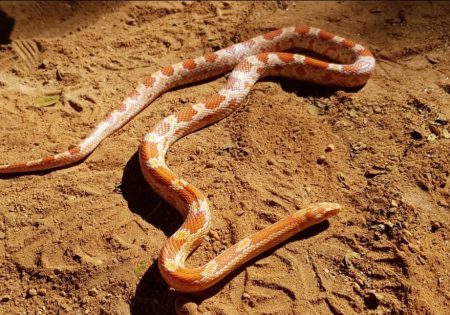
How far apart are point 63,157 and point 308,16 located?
4.89 metres

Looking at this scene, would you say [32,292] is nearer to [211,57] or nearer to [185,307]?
[185,307]

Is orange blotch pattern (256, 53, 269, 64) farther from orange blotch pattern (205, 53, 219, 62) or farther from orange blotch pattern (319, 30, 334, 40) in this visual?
orange blotch pattern (319, 30, 334, 40)

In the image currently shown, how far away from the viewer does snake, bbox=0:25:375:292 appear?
4629 mm

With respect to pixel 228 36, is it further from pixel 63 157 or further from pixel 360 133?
pixel 63 157

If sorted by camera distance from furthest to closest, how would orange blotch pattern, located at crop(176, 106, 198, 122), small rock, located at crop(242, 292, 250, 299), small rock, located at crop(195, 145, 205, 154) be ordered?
1. orange blotch pattern, located at crop(176, 106, 198, 122)
2. small rock, located at crop(195, 145, 205, 154)
3. small rock, located at crop(242, 292, 250, 299)

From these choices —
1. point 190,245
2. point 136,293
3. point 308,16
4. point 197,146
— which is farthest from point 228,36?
point 136,293

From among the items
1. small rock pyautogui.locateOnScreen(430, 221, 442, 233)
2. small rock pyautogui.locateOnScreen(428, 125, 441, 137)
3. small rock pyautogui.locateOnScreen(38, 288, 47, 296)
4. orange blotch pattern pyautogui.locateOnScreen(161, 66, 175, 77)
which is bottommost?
small rock pyautogui.locateOnScreen(38, 288, 47, 296)

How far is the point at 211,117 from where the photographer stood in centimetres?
615

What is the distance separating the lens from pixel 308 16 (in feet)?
25.7

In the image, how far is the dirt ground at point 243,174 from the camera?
456cm

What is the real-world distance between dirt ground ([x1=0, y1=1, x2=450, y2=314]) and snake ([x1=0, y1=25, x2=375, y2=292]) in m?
0.15

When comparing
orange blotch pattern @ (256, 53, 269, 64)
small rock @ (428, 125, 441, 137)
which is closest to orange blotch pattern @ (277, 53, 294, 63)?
orange blotch pattern @ (256, 53, 269, 64)

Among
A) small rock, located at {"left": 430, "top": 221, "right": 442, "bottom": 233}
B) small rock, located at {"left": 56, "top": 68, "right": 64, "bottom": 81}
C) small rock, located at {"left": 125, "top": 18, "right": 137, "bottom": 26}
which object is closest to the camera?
small rock, located at {"left": 430, "top": 221, "right": 442, "bottom": 233}

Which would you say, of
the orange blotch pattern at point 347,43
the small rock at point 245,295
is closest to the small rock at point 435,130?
the orange blotch pattern at point 347,43
